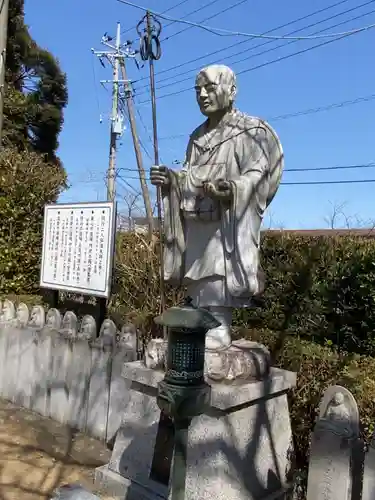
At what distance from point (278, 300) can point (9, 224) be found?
13.4 ft

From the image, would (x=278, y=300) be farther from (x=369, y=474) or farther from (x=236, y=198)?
(x=369, y=474)

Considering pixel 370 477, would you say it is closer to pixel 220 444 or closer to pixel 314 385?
pixel 220 444

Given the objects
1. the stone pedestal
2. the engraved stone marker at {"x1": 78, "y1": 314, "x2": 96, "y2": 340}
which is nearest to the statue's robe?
the stone pedestal

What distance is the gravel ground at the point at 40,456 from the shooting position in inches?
127

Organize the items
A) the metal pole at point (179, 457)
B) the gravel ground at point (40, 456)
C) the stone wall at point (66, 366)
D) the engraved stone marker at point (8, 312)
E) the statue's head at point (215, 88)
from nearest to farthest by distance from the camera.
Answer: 1. the metal pole at point (179, 457)
2. the statue's head at point (215, 88)
3. the gravel ground at point (40, 456)
4. the stone wall at point (66, 366)
5. the engraved stone marker at point (8, 312)

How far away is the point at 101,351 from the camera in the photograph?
4.13 metres

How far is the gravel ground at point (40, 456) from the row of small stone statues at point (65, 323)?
0.86m

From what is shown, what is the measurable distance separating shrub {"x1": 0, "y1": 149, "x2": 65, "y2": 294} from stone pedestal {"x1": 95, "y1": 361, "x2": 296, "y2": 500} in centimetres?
451

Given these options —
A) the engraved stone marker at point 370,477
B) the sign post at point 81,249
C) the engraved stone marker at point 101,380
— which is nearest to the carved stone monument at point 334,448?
the engraved stone marker at point 370,477

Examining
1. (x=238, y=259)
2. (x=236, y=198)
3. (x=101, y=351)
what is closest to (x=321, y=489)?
(x=238, y=259)

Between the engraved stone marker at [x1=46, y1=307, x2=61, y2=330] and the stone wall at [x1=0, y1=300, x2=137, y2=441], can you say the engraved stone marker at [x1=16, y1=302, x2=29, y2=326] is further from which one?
the engraved stone marker at [x1=46, y1=307, x2=61, y2=330]

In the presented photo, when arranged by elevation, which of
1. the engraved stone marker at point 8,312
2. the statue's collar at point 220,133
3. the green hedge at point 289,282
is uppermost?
the statue's collar at point 220,133

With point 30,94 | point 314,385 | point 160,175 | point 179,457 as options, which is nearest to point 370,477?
point 179,457

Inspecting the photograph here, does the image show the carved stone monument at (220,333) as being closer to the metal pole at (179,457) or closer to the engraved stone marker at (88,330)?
the metal pole at (179,457)
